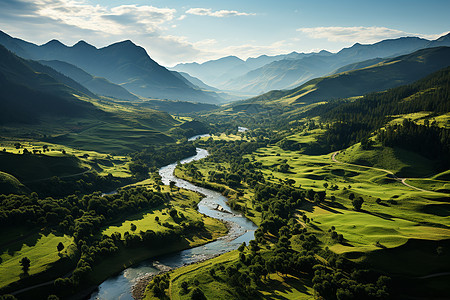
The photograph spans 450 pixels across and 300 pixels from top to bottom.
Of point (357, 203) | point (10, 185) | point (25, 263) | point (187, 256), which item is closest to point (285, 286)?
point (187, 256)

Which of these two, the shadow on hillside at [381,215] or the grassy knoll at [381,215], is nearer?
the grassy knoll at [381,215]

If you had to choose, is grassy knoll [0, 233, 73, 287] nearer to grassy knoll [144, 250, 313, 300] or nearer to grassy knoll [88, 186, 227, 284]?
grassy knoll [88, 186, 227, 284]

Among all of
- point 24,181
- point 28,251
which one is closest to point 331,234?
point 28,251

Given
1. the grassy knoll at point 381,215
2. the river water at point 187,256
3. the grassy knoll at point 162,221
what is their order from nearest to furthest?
the river water at point 187,256 < the grassy knoll at point 381,215 < the grassy knoll at point 162,221

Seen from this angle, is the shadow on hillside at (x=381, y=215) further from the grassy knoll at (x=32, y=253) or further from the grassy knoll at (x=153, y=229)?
the grassy knoll at (x=32, y=253)

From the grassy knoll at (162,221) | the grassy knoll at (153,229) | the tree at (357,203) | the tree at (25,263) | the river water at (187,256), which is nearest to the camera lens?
the tree at (25,263)

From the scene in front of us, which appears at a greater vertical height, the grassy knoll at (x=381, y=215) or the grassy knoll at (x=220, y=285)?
the grassy knoll at (x=381, y=215)

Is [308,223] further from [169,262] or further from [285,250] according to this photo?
[169,262]

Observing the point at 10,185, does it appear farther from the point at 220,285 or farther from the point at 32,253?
the point at 220,285

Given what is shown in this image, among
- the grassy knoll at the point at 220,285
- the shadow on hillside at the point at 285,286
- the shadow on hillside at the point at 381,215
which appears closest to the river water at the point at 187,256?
the grassy knoll at the point at 220,285
